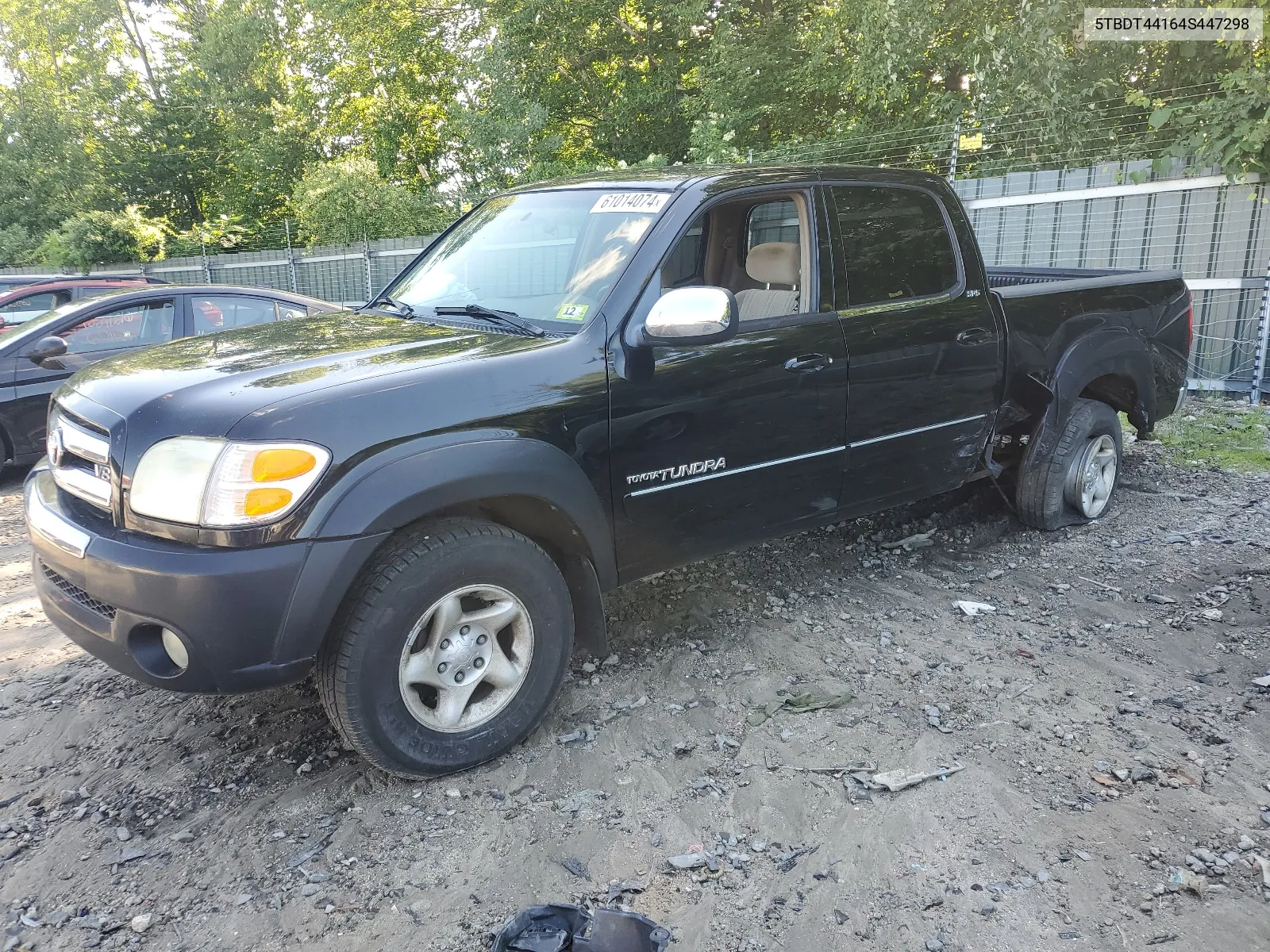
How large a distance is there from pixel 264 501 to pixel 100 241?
24.6 metres

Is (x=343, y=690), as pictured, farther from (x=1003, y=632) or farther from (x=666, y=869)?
(x=1003, y=632)

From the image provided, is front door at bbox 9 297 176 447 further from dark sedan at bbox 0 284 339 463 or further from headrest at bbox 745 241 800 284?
headrest at bbox 745 241 800 284

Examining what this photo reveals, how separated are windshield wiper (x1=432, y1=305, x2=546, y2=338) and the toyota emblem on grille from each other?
1.44m

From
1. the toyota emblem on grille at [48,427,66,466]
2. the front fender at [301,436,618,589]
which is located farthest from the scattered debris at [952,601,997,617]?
the toyota emblem on grille at [48,427,66,466]

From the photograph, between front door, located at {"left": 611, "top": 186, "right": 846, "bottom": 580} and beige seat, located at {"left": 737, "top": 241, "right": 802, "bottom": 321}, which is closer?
front door, located at {"left": 611, "top": 186, "right": 846, "bottom": 580}

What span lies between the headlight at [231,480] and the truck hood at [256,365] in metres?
0.07

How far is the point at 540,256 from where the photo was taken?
3875mm

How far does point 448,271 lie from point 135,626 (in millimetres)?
2062

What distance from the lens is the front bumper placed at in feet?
8.69

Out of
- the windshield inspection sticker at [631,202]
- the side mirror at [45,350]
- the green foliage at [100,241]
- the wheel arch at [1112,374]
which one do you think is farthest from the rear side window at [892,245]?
the green foliage at [100,241]

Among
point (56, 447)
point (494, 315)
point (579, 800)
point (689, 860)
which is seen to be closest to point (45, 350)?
point (56, 447)

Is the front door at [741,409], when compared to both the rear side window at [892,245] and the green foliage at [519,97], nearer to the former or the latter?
the rear side window at [892,245]

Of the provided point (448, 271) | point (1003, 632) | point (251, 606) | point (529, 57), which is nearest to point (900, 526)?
point (1003, 632)

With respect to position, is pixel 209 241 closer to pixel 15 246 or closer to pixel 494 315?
pixel 15 246
